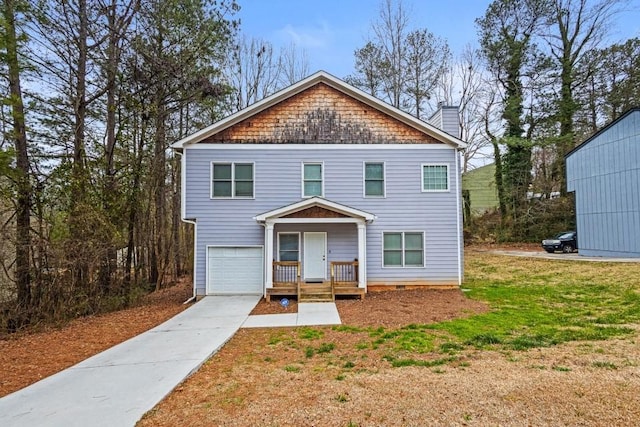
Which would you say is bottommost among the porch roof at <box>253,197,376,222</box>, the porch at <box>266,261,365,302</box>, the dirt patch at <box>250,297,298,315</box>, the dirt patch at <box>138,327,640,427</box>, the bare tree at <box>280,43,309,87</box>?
the dirt patch at <box>250,297,298,315</box>

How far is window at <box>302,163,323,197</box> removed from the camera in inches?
504

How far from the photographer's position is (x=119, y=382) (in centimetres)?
512

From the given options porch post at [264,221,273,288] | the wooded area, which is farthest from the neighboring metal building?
porch post at [264,221,273,288]

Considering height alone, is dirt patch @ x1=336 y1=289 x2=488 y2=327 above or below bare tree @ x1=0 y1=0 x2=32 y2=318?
below

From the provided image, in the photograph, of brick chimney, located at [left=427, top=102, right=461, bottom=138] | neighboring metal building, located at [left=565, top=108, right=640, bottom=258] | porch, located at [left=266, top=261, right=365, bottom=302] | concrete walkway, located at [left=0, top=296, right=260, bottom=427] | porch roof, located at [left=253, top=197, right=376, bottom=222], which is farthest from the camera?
neighboring metal building, located at [left=565, top=108, right=640, bottom=258]

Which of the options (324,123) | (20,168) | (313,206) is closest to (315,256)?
(313,206)

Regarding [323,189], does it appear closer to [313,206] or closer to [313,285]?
[313,206]

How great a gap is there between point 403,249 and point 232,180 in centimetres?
636

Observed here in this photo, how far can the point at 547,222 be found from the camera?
90.0ft

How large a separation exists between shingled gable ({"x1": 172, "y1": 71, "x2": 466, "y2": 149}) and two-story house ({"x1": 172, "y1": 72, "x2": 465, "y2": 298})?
35 millimetres

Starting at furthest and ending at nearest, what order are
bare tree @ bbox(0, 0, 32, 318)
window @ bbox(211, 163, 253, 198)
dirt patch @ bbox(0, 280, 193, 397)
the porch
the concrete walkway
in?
1. window @ bbox(211, 163, 253, 198)
2. the porch
3. bare tree @ bbox(0, 0, 32, 318)
4. dirt patch @ bbox(0, 280, 193, 397)
5. the concrete walkway

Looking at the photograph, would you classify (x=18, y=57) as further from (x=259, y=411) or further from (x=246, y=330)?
(x=259, y=411)

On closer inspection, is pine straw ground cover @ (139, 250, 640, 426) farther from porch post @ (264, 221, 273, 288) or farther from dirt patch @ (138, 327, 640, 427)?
porch post @ (264, 221, 273, 288)

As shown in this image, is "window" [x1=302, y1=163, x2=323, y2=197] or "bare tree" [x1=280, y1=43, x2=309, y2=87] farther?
"bare tree" [x1=280, y1=43, x2=309, y2=87]
